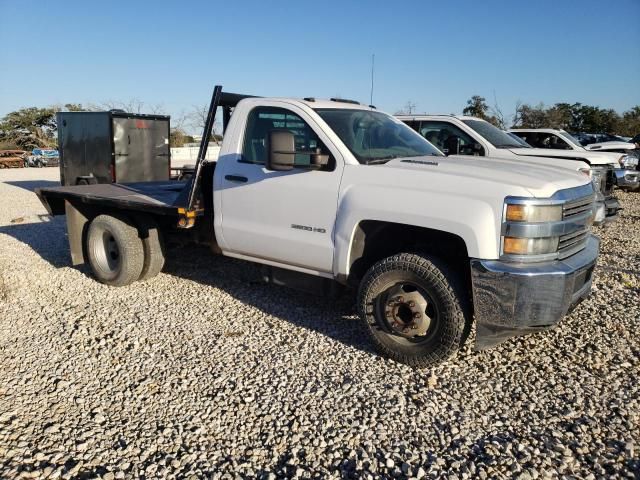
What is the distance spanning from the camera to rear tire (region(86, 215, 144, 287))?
243 inches

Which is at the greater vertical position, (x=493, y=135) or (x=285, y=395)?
(x=493, y=135)

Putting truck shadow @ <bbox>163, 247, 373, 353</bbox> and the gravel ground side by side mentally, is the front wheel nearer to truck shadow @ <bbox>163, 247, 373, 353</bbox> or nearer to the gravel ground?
the gravel ground

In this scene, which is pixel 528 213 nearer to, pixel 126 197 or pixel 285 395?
pixel 285 395

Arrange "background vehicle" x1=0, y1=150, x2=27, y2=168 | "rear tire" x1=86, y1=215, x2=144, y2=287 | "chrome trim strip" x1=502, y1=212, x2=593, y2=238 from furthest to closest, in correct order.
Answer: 1. "background vehicle" x1=0, y1=150, x2=27, y2=168
2. "rear tire" x1=86, y1=215, x2=144, y2=287
3. "chrome trim strip" x1=502, y1=212, x2=593, y2=238

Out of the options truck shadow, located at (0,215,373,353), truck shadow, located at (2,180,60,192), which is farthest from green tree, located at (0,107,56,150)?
truck shadow, located at (0,215,373,353)

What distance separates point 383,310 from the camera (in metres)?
4.28

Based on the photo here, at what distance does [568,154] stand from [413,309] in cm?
782

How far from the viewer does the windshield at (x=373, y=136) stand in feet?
15.5

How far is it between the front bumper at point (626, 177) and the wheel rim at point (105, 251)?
11440mm

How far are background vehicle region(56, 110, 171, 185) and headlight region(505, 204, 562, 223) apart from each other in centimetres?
1187

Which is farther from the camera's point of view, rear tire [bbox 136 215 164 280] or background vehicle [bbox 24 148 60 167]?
background vehicle [bbox 24 148 60 167]

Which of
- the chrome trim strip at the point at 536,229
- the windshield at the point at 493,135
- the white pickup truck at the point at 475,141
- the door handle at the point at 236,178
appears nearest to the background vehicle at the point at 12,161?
the white pickup truck at the point at 475,141

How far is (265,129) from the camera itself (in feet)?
16.9

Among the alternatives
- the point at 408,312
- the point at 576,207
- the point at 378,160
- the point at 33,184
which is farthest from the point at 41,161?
the point at 576,207
